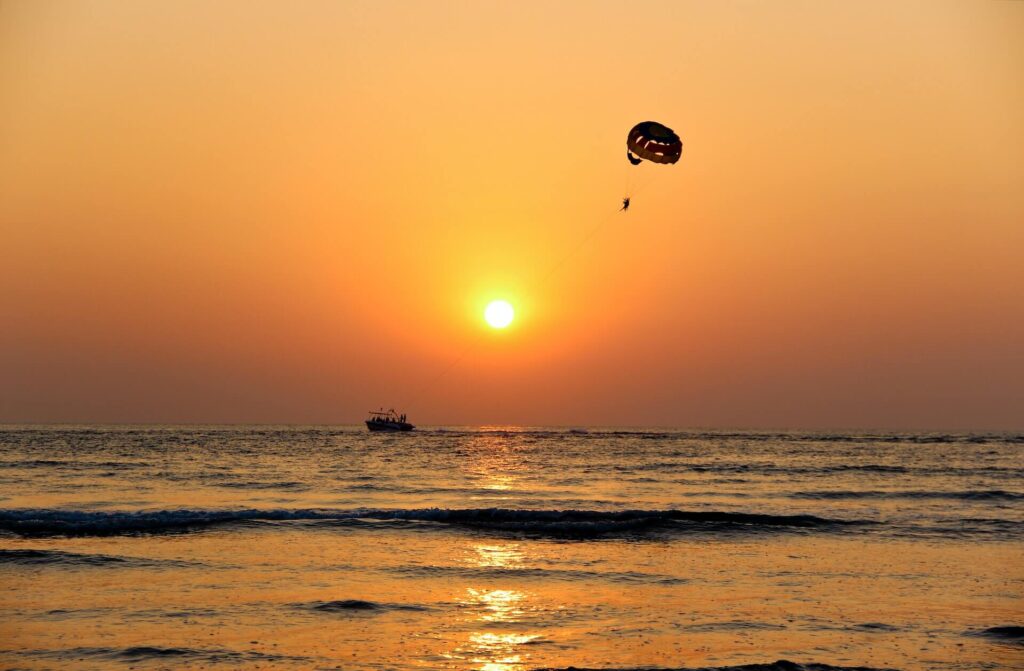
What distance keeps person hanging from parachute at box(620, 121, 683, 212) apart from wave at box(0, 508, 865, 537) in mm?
12206

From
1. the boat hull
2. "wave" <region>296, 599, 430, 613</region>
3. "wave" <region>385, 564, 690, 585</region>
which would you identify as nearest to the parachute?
"wave" <region>385, 564, 690, 585</region>

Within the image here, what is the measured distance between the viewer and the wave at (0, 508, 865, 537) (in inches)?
1154

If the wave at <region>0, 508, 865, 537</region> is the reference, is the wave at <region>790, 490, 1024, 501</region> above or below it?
above

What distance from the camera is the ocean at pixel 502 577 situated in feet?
48.4

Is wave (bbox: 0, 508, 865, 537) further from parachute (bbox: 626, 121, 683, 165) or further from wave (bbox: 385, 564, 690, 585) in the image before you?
parachute (bbox: 626, 121, 683, 165)

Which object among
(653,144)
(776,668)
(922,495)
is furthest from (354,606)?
(922,495)

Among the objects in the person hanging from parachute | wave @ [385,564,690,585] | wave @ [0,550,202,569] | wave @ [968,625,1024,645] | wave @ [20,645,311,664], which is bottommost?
wave @ [0,550,202,569]

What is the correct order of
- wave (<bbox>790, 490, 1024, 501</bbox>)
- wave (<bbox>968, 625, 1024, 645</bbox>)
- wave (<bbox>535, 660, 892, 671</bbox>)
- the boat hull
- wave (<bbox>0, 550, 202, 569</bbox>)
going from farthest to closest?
the boat hull < wave (<bbox>790, 490, 1024, 501</bbox>) < wave (<bbox>0, 550, 202, 569</bbox>) < wave (<bbox>968, 625, 1024, 645</bbox>) < wave (<bbox>535, 660, 892, 671</bbox>)

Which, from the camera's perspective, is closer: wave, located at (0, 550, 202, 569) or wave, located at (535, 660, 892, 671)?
wave, located at (535, 660, 892, 671)

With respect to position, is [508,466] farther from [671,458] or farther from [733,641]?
[733,641]

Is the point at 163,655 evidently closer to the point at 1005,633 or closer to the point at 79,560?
the point at 79,560

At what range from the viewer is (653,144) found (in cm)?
3281

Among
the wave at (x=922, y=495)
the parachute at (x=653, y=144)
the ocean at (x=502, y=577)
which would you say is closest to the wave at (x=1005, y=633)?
the ocean at (x=502, y=577)

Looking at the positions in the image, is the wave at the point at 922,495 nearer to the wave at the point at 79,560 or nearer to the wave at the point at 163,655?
the wave at the point at 79,560
